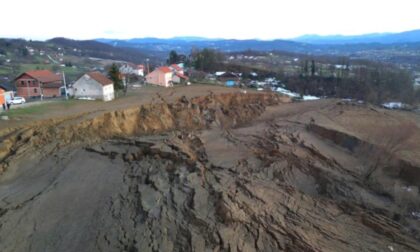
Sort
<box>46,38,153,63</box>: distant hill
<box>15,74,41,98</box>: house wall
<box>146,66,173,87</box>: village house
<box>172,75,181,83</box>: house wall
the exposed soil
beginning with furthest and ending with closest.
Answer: <box>46,38,153,63</box>: distant hill
<box>172,75,181,83</box>: house wall
<box>146,66,173,87</box>: village house
<box>15,74,41,98</box>: house wall
the exposed soil

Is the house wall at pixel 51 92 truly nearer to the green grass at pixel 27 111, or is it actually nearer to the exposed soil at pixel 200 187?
the green grass at pixel 27 111

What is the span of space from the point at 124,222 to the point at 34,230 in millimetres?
3536

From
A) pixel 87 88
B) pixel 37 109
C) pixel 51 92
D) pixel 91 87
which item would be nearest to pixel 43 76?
pixel 51 92

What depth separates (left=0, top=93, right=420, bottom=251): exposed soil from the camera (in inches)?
547

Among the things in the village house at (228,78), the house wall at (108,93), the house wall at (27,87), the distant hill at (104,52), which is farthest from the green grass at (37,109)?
the distant hill at (104,52)

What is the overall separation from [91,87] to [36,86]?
728cm

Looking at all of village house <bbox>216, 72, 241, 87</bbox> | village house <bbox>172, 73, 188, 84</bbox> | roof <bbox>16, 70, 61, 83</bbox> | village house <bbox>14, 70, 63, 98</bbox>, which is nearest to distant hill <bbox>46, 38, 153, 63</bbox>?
village house <bbox>216, 72, 241, 87</bbox>

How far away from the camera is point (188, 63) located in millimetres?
71188

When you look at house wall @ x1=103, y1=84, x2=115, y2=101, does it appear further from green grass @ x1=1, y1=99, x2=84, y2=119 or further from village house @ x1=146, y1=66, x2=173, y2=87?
village house @ x1=146, y1=66, x2=173, y2=87

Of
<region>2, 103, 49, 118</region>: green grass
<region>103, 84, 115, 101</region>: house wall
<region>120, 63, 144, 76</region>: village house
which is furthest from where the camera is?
<region>120, 63, 144, 76</region>: village house

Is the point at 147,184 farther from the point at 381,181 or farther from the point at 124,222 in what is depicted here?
the point at 381,181

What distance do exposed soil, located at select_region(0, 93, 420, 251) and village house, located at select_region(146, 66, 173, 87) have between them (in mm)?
16518

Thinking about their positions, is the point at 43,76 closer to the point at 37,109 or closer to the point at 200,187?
the point at 37,109

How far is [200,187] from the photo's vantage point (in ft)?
56.3
